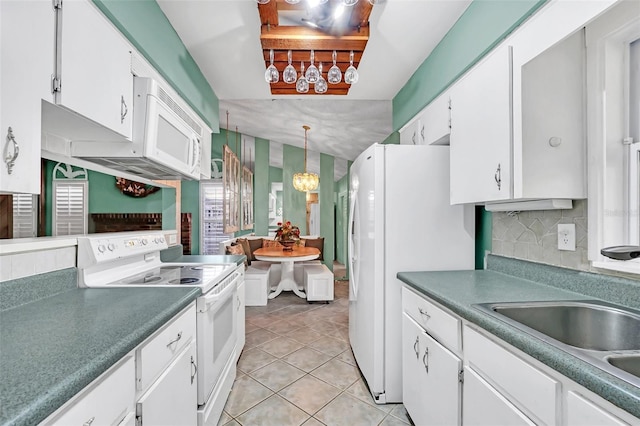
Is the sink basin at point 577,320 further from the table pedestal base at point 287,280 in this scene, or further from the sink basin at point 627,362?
the table pedestal base at point 287,280

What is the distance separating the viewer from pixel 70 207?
78.3 inches

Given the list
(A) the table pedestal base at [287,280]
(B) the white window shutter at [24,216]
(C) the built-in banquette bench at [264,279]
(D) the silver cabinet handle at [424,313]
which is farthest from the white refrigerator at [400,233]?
(A) the table pedestal base at [287,280]

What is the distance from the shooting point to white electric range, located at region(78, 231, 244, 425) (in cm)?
154

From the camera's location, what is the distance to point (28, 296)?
120cm

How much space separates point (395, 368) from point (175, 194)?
243 centimetres

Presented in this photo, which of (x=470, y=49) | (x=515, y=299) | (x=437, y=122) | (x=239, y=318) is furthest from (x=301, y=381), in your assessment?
(x=470, y=49)

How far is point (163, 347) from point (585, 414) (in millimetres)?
1287

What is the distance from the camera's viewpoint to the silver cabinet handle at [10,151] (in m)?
0.85

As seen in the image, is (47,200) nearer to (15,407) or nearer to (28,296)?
(28,296)

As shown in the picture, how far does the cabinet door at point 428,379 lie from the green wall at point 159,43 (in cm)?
216

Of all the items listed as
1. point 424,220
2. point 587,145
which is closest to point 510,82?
point 587,145

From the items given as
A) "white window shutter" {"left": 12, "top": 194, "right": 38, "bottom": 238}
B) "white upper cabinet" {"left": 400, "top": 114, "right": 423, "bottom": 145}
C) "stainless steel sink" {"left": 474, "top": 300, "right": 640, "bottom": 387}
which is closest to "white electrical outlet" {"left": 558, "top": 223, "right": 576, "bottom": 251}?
"stainless steel sink" {"left": 474, "top": 300, "right": 640, "bottom": 387}

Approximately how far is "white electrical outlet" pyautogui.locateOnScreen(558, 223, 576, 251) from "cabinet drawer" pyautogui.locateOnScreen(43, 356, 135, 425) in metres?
1.81

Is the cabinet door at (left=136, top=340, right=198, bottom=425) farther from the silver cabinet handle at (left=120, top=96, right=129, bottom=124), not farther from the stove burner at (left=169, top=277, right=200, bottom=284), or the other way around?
the silver cabinet handle at (left=120, top=96, right=129, bottom=124)
